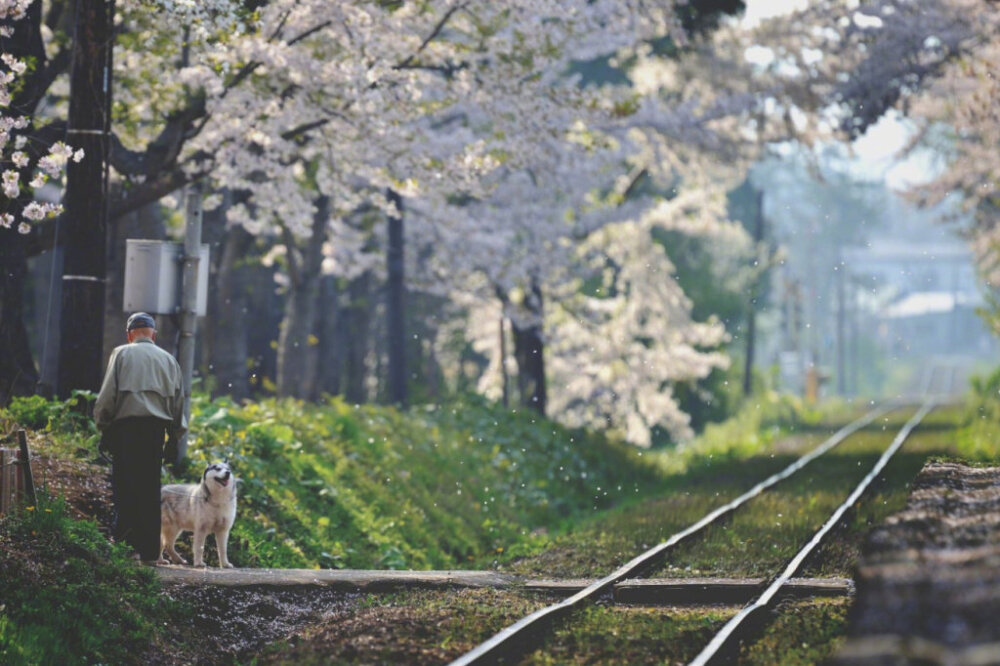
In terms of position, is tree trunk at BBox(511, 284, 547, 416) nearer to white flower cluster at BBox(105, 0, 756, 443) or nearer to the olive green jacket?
white flower cluster at BBox(105, 0, 756, 443)

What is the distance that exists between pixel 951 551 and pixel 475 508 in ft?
46.8

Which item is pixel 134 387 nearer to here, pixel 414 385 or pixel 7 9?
pixel 7 9

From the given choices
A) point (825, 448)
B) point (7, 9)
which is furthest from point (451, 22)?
point (825, 448)

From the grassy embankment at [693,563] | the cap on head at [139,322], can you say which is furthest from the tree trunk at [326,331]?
the cap on head at [139,322]

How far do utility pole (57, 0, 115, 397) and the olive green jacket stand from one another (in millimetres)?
3458

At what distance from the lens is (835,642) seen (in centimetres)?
940

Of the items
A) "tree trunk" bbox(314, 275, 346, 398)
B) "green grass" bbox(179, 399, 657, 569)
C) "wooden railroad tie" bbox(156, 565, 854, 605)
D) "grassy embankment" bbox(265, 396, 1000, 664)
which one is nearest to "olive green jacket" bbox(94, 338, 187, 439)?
"wooden railroad tie" bbox(156, 565, 854, 605)

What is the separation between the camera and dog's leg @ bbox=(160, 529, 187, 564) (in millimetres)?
12258

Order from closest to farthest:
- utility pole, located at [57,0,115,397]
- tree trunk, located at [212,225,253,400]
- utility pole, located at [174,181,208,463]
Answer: utility pole, located at [174,181,208,463], utility pole, located at [57,0,115,397], tree trunk, located at [212,225,253,400]

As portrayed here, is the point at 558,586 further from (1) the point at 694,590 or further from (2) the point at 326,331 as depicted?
(2) the point at 326,331

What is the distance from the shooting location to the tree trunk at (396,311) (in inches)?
1190

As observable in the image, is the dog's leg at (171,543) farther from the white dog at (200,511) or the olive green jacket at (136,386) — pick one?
the olive green jacket at (136,386)

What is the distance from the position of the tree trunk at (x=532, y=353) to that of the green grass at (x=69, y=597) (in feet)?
77.7

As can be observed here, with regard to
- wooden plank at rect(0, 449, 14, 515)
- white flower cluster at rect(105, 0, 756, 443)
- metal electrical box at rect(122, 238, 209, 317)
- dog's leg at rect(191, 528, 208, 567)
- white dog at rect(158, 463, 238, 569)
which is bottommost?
dog's leg at rect(191, 528, 208, 567)
